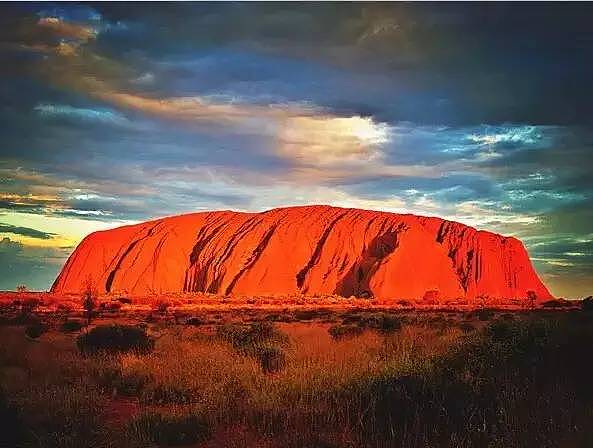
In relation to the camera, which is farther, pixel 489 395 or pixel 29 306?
pixel 29 306

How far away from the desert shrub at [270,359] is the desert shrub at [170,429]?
12.5 ft

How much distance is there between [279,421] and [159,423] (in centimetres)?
148

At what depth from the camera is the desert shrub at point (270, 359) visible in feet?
36.2

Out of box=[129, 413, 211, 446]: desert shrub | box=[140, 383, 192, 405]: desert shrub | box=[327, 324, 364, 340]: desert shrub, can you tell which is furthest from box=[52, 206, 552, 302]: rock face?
box=[129, 413, 211, 446]: desert shrub

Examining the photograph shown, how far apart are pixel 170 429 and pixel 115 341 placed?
338 inches

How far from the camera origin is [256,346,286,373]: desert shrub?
434 inches

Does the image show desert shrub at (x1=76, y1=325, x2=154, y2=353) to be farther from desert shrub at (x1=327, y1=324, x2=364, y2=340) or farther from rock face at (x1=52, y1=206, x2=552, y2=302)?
rock face at (x1=52, y1=206, x2=552, y2=302)

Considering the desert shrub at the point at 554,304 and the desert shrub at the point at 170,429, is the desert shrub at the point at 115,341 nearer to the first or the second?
the desert shrub at the point at 170,429

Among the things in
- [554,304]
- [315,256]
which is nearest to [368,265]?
[315,256]

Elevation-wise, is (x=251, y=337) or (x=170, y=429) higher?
(x=251, y=337)

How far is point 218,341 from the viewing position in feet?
51.2

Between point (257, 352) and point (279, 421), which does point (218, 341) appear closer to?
point (257, 352)

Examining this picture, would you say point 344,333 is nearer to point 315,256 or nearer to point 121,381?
A: point 121,381

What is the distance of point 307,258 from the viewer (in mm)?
82250
